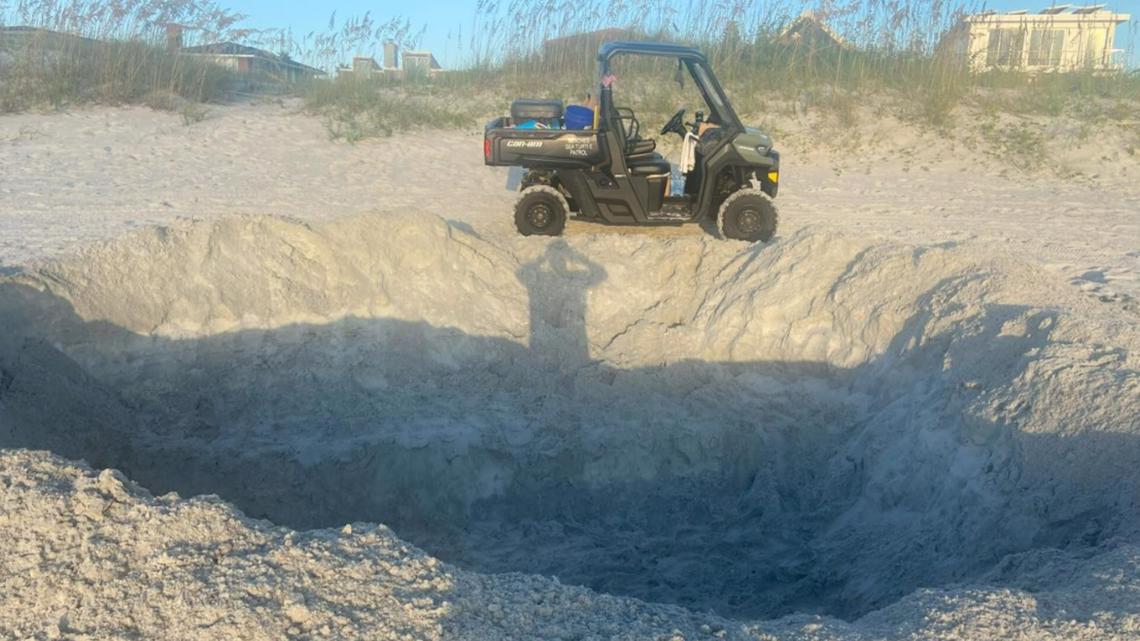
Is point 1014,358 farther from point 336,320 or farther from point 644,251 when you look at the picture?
point 336,320

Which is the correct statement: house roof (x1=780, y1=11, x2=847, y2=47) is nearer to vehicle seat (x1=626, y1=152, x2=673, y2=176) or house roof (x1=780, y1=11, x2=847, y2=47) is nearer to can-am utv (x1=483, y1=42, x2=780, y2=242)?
can-am utv (x1=483, y1=42, x2=780, y2=242)

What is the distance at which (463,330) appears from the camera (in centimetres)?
727

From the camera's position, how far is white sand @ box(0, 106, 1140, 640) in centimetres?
321

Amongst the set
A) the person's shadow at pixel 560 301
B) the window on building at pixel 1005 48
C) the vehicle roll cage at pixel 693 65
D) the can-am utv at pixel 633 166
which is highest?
the window on building at pixel 1005 48

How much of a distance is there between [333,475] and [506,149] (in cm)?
354

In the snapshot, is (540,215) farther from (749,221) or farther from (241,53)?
(241,53)

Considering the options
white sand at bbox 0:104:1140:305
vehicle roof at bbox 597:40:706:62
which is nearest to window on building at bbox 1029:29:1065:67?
white sand at bbox 0:104:1140:305

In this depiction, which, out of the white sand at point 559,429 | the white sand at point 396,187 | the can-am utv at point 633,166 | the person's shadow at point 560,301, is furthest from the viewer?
the white sand at point 396,187

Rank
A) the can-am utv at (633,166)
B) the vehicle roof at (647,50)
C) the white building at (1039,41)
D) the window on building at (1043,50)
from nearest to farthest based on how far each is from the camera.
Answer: the vehicle roof at (647,50)
the can-am utv at (633,166)
the white building at (1039,41)
the window on building at (1043,50)

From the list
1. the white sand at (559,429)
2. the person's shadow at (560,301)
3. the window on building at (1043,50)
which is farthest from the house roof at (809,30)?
the person's shadow at (560,301)

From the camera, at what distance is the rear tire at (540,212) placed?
880 centimetres

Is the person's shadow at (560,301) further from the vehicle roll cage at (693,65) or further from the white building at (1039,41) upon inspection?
the white building at (1039,41)

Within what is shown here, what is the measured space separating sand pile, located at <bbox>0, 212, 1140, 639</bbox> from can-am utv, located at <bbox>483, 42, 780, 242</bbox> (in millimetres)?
708

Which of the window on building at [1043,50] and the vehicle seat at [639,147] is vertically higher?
the window on building at [1043,50]
